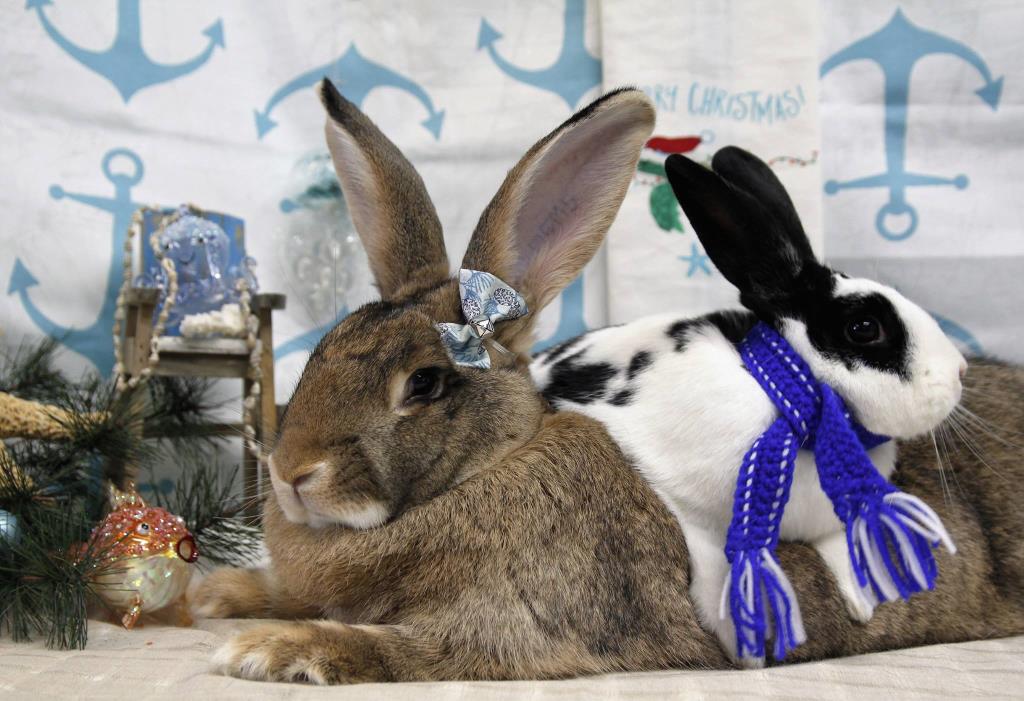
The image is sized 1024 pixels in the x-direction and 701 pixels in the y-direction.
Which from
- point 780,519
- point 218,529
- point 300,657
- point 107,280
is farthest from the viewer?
point 107,280

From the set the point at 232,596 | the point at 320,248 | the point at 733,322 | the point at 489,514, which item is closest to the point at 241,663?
the point at 489,514

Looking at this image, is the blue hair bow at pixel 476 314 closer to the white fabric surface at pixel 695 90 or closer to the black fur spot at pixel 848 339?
the black fur spot at pixel 848 339

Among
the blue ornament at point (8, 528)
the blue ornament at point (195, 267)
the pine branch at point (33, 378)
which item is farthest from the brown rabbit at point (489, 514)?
the blue ornament at point (195, 267)

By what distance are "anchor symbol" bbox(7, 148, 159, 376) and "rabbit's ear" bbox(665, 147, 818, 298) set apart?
5.54 feet

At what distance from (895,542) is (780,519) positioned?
0.44ft

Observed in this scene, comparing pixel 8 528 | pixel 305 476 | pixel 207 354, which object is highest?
pixel 207 354

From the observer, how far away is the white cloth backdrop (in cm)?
244

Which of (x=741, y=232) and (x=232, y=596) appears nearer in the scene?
(x=741, y=232)

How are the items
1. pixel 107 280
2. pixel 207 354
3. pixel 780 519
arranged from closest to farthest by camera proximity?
1. pixel 780 519
2. pixel 207 354
3. pixel 107 280

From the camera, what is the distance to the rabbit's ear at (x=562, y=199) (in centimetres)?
130

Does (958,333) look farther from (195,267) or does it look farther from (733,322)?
(195,267)

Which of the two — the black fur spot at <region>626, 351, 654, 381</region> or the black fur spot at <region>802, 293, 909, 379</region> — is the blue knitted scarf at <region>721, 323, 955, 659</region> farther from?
the black fur spot at <region>626, 351, 654, 381</region>

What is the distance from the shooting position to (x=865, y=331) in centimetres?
125

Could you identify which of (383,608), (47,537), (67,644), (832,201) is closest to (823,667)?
(383,608)
